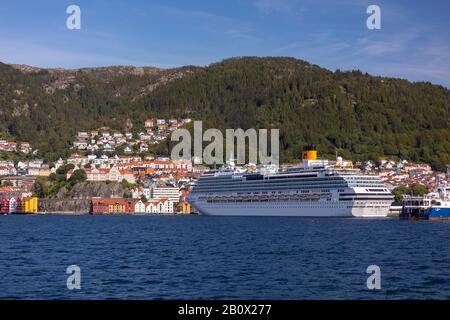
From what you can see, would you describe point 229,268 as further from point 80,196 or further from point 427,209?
point 80,196

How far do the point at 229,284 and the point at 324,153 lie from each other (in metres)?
141

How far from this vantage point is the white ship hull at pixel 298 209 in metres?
86.6

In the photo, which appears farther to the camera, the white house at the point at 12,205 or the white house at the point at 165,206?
the white house at the point at 12,205

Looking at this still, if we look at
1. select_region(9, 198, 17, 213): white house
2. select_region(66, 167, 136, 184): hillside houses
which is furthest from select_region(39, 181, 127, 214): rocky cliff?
select_region(9, 198, 17, 213): white house

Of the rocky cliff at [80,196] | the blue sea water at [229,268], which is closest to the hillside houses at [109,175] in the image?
the rocky cliff at [80,196]

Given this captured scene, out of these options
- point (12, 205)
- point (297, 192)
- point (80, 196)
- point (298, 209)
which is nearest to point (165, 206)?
point (80, 196)

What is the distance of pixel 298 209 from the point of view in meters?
93.1

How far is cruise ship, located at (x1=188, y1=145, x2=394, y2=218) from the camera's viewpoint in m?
87.8

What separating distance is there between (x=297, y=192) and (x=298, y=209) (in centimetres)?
255

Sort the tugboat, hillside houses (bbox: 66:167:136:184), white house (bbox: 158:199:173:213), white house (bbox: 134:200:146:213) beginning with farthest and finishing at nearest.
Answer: hillside houses (bbox: 66:167:136:184) → white house (bbox: 158:199:173:213) → white house (bbox: 134:200:146:213) → the tugboat

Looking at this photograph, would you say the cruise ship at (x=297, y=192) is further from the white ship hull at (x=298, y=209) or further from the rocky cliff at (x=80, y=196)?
the rocky cliff at (x=80, y=196)

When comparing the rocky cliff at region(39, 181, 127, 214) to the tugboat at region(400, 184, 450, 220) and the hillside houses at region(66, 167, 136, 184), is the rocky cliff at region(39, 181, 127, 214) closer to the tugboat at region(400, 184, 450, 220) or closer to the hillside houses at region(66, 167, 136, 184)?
the hillside houses at region(66, 167, 136, 184)

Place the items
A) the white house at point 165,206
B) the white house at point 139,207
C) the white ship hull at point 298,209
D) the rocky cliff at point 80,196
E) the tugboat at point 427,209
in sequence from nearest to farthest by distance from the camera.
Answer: the white ship hull at point 298,209, the tugboat at point 427,209, the white house at point 139,207, the white house at point 165,206, the rocky cliff at point 80,196

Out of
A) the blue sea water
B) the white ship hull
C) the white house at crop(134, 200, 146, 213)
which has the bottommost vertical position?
the white house at crop(134, 200, 146, 213)
